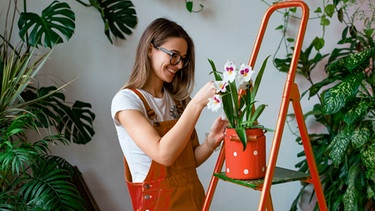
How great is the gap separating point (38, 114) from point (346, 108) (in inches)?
60.7

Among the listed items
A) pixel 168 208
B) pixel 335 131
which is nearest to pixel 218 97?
pixel 168 208

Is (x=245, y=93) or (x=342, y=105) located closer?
(x=245, y=93)

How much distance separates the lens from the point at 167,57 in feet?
5.52

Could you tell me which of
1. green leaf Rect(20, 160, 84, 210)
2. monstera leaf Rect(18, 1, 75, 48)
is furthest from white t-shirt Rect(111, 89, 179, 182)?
monstera leaf Rect(18, 1, 75, 48)

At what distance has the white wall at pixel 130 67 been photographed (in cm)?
275

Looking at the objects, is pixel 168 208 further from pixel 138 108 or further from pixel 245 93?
pixel 245 93

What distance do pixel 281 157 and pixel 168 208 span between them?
5.30ft

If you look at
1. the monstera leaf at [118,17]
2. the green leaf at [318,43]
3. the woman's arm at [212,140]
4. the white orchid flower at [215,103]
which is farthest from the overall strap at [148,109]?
the green leaf at [318,43]

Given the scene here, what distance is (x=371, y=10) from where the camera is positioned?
117 inches

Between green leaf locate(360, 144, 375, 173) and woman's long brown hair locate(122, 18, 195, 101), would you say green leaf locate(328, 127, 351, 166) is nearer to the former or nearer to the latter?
green leaf locate(360, 144, 375, 173)

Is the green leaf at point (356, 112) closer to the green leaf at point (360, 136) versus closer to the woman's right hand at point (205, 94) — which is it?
the green leaf at point (360, 136)

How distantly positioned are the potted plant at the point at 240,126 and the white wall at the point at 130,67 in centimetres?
143

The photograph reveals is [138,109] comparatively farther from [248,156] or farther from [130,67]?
[130,67]

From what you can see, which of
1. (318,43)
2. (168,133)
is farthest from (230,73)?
(318,43)
